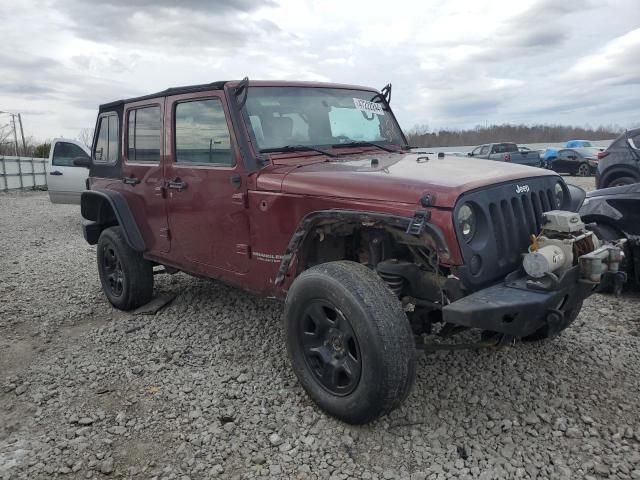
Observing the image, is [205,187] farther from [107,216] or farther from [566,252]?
[566,252]

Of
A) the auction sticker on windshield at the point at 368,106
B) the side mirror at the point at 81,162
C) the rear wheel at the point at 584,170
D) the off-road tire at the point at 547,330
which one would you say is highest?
the auction sticker on windshield at the point at 368,106

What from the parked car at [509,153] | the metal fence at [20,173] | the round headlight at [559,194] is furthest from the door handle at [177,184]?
the metal fence at [20,173]

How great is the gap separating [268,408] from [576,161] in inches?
824

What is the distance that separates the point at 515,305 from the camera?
2.56 m

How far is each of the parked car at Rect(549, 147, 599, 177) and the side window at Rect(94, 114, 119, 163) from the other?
19.6 m

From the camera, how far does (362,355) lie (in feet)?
Answer: 9.18

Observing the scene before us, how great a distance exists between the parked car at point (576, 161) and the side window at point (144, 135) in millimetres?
19721

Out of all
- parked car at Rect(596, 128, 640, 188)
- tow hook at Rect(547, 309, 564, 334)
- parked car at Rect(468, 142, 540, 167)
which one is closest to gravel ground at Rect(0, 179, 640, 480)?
tow hook at Rect(547, 309, 564, 334)

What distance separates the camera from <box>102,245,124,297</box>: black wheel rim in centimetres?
523

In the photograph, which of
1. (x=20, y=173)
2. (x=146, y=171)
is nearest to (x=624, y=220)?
(x=146, y=171)

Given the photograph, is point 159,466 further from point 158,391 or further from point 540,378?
point 540,378

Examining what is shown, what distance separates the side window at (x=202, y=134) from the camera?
3.84 metres

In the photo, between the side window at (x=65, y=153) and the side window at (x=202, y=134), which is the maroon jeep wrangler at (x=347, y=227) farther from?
the side window at (x=65, y=153)

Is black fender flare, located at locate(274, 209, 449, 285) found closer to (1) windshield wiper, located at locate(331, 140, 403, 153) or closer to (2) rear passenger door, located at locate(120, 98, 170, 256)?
(1) windshield wiper, located at locate(331, 140, 403, 153)
